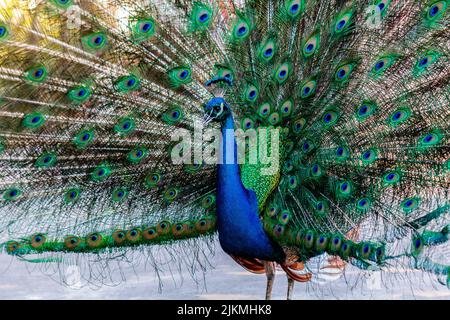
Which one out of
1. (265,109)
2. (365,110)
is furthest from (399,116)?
(265,109)

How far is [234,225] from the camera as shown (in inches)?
137

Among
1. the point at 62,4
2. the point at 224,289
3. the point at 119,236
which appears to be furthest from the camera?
the point at 224,289

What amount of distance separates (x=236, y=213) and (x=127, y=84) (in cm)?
84

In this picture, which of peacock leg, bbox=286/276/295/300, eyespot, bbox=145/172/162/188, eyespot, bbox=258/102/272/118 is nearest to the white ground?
peacock leg, bbox=286/276/295/300

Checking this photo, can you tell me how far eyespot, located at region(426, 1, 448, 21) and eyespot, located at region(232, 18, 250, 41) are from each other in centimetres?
89

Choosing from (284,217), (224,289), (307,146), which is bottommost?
(224,289)

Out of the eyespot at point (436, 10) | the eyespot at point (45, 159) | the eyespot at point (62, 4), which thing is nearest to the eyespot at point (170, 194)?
the eyespot at point (45, 159)

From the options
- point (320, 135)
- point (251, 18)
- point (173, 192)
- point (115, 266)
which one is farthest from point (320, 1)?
point (115, 266)

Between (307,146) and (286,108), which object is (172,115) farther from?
(307,146)

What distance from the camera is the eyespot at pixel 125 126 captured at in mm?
3529

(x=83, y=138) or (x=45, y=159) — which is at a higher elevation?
(x=83, y=138)

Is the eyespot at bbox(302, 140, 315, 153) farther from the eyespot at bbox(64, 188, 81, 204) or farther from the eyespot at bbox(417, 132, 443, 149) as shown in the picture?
the eyespot at bbox(64, 188, 81, 204)

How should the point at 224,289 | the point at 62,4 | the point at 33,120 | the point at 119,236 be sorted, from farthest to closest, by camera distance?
the point at 224,289 → the point at 119,236 → the point at 33,120 → the point at 62,4

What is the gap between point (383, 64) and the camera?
346cm
